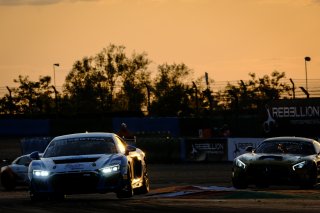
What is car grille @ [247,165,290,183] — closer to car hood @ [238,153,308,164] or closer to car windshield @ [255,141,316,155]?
car hood @ [238,153,308,164]

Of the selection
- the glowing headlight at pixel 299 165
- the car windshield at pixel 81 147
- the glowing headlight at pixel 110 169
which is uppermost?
the car windshield at pixel 81 147

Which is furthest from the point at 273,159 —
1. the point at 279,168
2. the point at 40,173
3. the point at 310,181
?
the point at 40,173

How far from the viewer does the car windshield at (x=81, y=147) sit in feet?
68.5

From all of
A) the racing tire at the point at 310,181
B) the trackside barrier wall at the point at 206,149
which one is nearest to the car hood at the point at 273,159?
the racing tire at the point at 310,181

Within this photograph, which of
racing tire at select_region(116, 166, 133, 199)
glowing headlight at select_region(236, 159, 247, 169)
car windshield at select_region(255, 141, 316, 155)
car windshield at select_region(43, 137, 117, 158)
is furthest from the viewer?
car windshield at select_region(255, 141, 316, 155)

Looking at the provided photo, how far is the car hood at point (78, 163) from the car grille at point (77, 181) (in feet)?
0.31

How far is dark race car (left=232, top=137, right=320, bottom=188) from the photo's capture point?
25.0 m

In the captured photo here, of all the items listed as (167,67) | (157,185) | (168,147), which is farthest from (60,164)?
(167,67)

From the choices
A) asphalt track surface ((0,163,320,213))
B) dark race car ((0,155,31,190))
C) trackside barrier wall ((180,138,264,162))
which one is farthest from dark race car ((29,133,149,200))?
trackside barrier wall ((180,138,264,162))

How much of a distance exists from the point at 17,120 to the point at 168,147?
14.4 metres

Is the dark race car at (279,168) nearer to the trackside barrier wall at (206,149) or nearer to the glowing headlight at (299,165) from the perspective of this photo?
the glowing headlight at (299,165)

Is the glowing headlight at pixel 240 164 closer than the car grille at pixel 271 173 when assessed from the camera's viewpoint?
No

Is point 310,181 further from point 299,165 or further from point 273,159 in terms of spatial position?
point 273,159

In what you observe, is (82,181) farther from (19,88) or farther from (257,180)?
(19,88)
